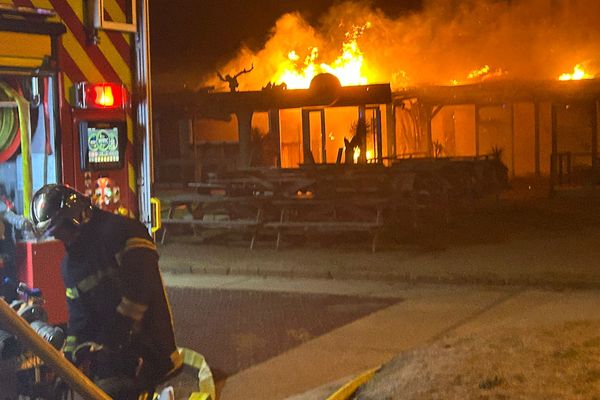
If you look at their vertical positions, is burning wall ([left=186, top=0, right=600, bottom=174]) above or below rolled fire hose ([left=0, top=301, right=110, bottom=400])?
above

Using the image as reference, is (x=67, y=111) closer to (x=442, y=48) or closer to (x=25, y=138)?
(x=25, y=138)

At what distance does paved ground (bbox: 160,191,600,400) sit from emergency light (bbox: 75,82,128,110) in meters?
2.51

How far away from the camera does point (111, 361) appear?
3.96 meters

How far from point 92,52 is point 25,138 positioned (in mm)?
644

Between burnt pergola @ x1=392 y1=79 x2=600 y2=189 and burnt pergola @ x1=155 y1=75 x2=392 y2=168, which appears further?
burnt pergola @ x1=392 y1=79 x2=600 y2=189

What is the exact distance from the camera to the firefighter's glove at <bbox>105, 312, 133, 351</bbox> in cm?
395

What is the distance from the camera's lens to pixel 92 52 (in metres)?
5.05

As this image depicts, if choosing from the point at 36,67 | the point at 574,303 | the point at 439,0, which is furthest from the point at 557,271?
the point at 439,0

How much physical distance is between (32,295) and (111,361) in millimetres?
700

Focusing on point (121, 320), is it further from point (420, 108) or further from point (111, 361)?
point (420, 108)

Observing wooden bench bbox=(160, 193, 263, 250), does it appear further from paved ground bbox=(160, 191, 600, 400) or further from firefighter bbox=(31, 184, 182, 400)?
firefighter bbox=(31, 184, 182, 400)

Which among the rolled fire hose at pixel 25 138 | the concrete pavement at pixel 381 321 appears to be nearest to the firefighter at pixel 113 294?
the rolled fire hose at pixel 25 138

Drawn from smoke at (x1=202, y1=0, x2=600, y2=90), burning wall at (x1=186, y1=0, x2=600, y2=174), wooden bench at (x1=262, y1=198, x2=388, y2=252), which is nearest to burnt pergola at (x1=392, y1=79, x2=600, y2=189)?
burning wall at (x1=186, y1=0, x2=600, y2=174)

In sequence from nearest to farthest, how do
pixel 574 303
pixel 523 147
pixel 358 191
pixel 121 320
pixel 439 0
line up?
pixel 121 320, pixel 574 303, pixel 358 191, pixel 523 147, pixel 439 0
